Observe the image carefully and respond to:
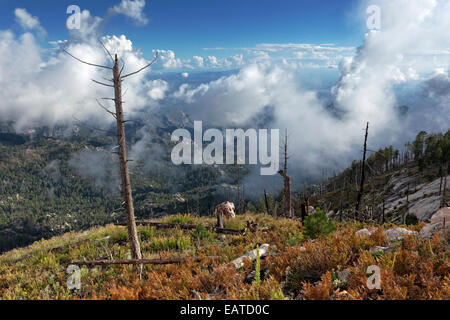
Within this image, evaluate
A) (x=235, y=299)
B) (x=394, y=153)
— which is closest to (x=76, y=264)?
(x=235, y=299)

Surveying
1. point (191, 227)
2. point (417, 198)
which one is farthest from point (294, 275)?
point (417, 198)

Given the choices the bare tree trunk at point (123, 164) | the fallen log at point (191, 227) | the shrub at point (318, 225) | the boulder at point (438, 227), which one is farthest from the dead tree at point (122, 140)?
the boulder at point (438, 227)

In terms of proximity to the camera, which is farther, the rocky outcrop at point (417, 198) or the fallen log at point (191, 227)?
the rocky outcrop at point (417, 198)

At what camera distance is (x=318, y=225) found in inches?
359

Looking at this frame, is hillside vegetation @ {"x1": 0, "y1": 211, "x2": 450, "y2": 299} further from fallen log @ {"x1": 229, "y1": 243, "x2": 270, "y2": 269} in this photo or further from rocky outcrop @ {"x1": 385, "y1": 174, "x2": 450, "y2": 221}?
rocky outcrop @ {"x1": 385, "y1": 174, "x2": 450, "y2": 221}

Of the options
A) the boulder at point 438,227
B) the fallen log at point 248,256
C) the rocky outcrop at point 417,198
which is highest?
the boulder at point 438,227

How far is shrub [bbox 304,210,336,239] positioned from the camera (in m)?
8.97

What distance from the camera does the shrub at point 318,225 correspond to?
8.97m

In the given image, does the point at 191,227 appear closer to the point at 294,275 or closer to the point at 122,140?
the point at 122,140

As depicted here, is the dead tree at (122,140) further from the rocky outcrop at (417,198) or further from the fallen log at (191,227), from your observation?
the rocky outcrop at (417,198)

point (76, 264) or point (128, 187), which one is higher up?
point (128, 187)
